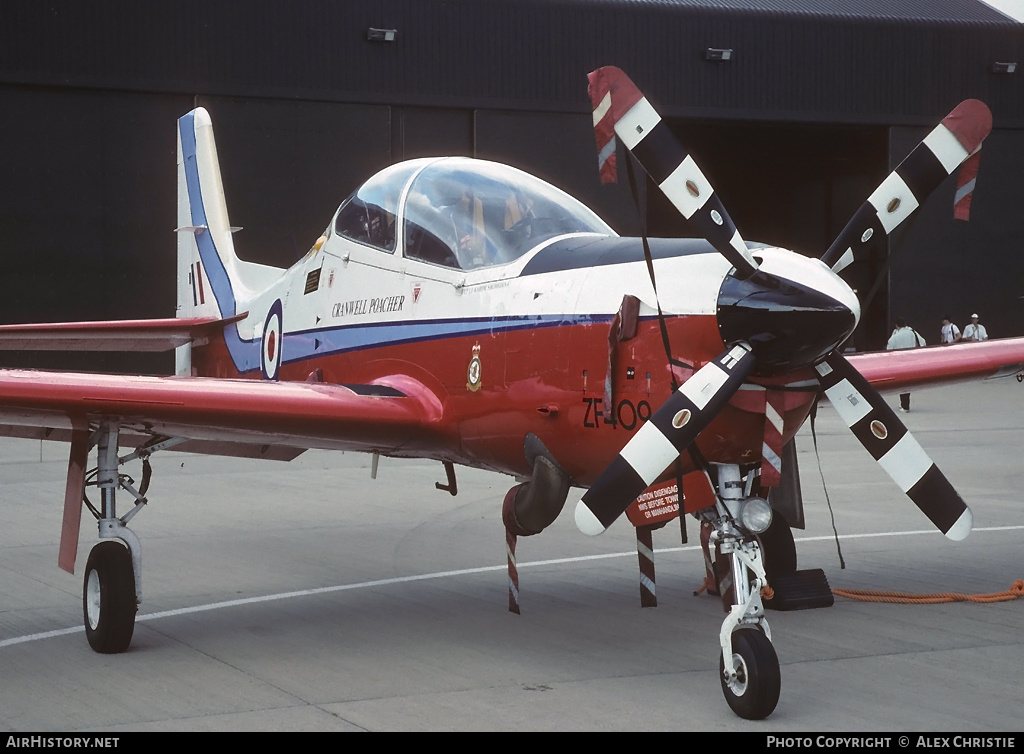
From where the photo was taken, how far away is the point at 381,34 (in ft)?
97.4

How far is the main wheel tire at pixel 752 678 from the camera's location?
5.10 metres

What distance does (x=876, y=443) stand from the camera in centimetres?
567

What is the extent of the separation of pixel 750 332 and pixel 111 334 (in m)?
5.90

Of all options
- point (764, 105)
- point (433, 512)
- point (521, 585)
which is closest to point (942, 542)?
point (521, 585)

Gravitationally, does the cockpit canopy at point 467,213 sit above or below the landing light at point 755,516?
above

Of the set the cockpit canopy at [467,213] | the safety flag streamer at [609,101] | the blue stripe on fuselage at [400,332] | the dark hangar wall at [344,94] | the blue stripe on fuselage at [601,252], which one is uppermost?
the dark hangar wall at [344,94]

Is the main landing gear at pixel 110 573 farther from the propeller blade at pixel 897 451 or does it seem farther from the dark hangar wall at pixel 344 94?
the dark hangar wall at pixel 344 94

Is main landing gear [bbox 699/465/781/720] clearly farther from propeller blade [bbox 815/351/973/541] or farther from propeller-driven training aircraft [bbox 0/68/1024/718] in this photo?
propeller blade [bbox 815/351/973/541]

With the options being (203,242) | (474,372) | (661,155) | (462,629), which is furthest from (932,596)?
(203,242)

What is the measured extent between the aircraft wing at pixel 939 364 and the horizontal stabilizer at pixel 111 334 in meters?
4.71

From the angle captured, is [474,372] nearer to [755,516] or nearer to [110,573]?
[755,516]

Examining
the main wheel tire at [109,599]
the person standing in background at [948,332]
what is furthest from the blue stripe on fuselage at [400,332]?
the person standing in background at [948,332]
